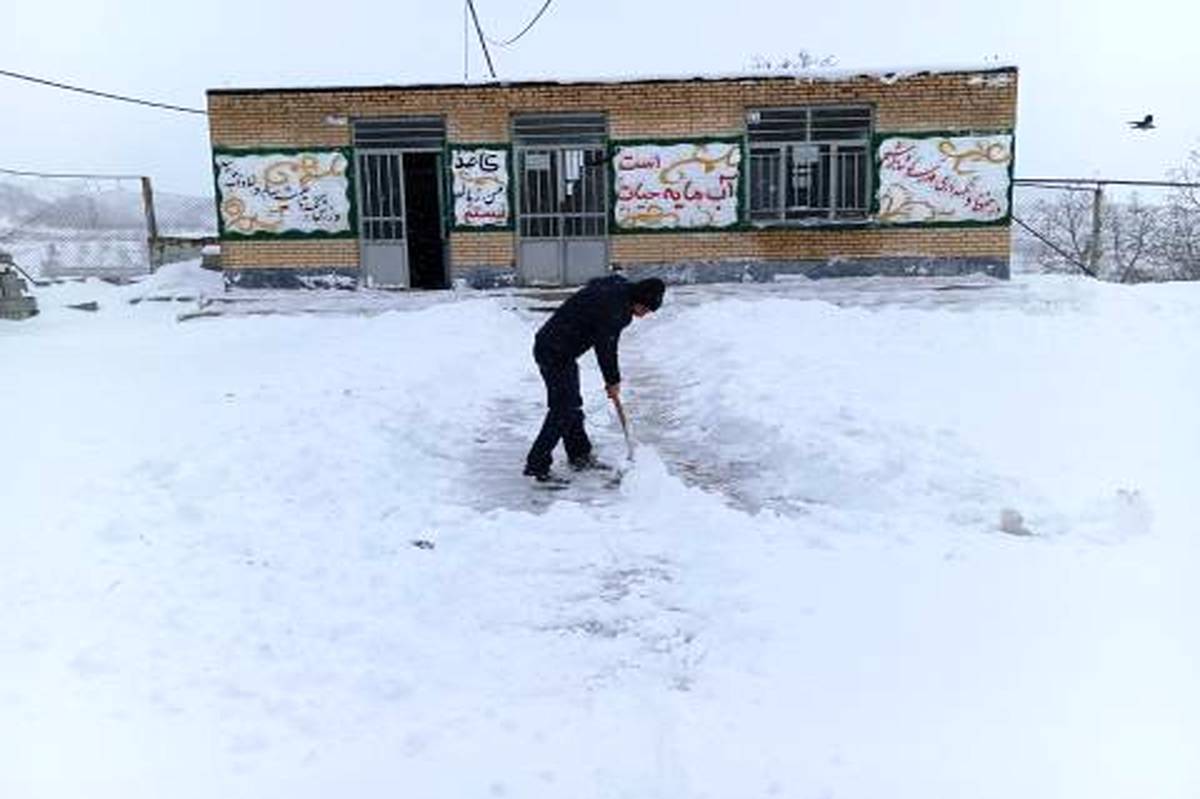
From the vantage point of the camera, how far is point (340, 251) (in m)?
17.6

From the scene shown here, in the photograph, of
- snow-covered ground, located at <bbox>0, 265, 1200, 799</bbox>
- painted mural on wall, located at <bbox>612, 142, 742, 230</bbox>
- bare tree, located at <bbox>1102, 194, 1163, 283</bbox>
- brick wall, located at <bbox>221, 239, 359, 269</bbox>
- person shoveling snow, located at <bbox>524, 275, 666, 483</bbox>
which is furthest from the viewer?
bare tree, located at <bbox>1102, 194, 1163, 283</bbox>

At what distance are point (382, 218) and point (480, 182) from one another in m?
1.81

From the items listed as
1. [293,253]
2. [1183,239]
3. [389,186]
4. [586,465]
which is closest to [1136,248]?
[1183,239]

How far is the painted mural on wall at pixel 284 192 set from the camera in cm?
1730

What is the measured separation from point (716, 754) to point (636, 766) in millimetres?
Answer: 285

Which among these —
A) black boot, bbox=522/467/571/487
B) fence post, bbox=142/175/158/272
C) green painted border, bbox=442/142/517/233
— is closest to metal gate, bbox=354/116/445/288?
green painted border, bbox=442/142/517/233

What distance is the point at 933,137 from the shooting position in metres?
17.1

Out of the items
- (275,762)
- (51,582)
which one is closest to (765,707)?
(275,762)

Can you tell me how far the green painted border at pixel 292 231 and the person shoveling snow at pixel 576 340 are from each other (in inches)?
451

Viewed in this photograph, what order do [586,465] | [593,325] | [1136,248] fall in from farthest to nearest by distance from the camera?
[1136,248]
[586,465]
[593,325]

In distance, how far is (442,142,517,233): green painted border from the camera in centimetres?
1723

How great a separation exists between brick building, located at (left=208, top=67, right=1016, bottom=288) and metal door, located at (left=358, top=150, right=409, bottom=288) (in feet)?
0.11

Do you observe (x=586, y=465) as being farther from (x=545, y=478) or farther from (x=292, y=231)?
(x=292, y=231)

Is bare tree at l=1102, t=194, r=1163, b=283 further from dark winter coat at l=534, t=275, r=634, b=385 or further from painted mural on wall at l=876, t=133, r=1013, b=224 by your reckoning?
dark winter coat at l=534, t=275, r=634, b=385
